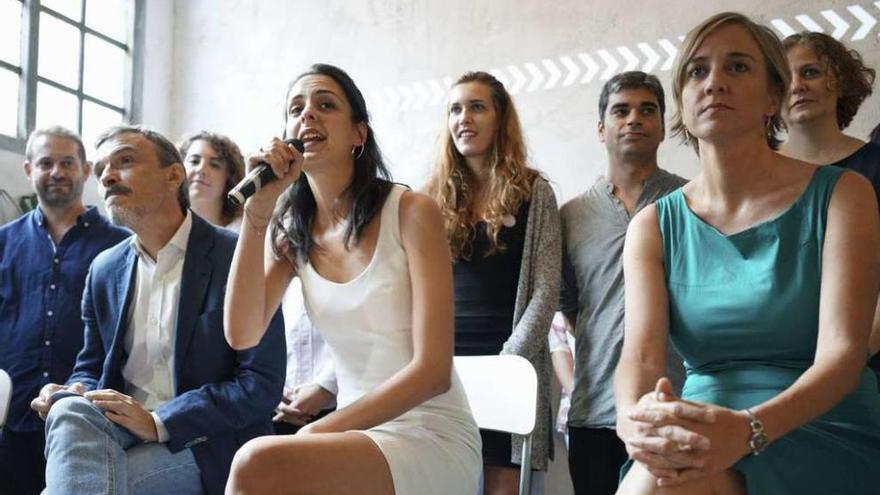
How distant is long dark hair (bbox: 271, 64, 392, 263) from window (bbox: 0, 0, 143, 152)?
9.10 ft

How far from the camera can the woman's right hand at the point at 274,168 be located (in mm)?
1654

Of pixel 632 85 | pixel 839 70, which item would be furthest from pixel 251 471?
pixel 839 70

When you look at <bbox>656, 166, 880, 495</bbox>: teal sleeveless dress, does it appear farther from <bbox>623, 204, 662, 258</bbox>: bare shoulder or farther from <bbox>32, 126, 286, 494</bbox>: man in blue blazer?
<bbox>32, 126, 286, 494</bbox>: man in blue blazer

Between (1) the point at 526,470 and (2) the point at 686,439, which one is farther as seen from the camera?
(1) the point at 526,470

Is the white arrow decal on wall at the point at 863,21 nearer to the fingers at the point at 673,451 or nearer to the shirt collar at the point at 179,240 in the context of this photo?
the shirt collar at the point at 179,240

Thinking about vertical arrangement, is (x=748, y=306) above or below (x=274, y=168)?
below

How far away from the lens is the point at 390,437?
1553 millimetres

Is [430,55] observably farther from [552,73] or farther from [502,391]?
[502,391]

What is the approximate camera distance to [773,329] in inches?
54.4

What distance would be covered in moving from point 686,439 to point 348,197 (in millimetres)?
911

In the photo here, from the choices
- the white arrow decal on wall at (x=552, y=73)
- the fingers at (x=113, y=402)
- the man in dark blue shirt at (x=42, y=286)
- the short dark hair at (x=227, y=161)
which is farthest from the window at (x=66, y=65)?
the fingers at (x=113, y=402)

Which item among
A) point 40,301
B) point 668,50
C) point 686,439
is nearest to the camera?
point 686,439

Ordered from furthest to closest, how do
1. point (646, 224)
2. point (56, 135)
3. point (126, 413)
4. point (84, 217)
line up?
1. point (56, 135)
2. point (84, 217)
3. point (126, 413)
4. point (646, 224)

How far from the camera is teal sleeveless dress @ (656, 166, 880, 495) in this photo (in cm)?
128
